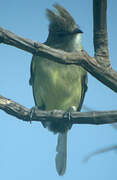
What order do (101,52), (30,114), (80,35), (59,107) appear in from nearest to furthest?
(101,52) → (30,114) → (80,35) → (59,107)

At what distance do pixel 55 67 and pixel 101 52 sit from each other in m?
1.93

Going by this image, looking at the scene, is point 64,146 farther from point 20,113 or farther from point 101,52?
point 101,52

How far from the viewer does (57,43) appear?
4992 mm

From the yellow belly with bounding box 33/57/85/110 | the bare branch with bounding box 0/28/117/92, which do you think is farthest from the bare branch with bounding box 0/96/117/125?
the yellow belly with bounding box 33/57/85/110

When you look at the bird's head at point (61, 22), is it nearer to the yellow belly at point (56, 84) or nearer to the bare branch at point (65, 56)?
the yellow belly at point (56, 84)

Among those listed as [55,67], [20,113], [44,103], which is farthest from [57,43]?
[20,113]

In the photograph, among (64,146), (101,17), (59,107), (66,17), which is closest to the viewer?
(101,17)

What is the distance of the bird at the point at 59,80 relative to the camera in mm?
4730

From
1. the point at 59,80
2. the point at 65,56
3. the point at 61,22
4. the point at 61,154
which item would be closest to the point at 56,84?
the point at 59,80

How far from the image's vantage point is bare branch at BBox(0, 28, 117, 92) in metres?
2.65

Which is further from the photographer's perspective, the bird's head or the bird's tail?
the bird's tail

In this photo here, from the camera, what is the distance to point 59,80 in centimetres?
483

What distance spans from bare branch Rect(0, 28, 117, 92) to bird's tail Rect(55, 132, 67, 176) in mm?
2422

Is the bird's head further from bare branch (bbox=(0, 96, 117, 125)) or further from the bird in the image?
bare branch (bbox=(0, 96, 117, 125))
